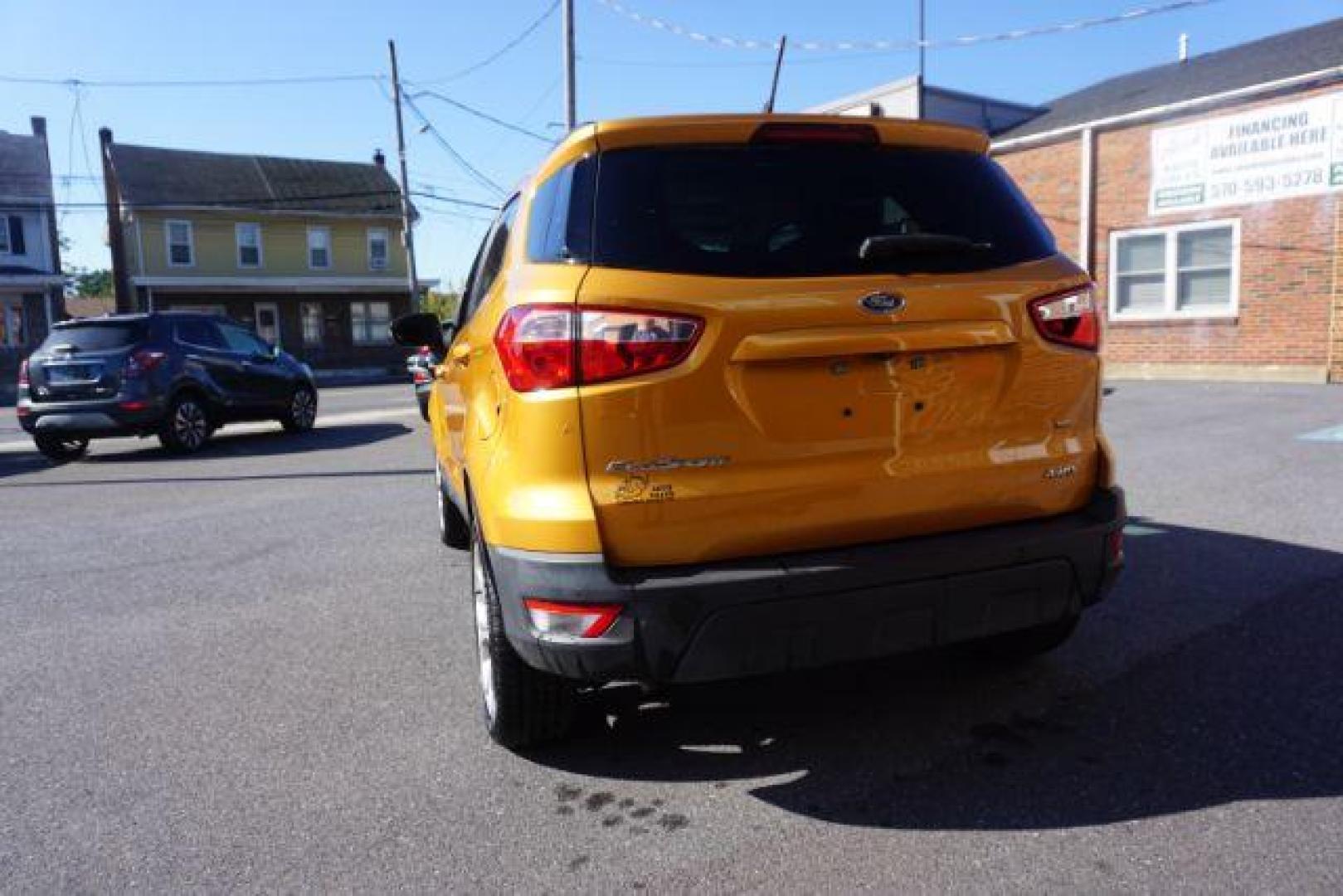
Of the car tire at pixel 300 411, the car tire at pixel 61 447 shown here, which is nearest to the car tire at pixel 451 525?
the car tire at pixel 61 447

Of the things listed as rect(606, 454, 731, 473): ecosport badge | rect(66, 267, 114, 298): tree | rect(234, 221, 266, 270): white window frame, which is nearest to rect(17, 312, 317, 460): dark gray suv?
rect(606, 454, 731, 473): ecosport badge

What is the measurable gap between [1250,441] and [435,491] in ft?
24.1

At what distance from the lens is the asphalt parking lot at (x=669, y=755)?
249 centimetres

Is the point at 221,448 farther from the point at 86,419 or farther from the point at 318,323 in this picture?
the point at 318,323

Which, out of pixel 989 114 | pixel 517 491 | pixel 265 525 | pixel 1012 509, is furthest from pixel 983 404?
pixel 989 114

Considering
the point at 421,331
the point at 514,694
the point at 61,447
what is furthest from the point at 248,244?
the point at 514,694

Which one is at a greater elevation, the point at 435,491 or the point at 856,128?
the point at 856,128

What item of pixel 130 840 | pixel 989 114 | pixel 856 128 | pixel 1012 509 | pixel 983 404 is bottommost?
pixel 130 840

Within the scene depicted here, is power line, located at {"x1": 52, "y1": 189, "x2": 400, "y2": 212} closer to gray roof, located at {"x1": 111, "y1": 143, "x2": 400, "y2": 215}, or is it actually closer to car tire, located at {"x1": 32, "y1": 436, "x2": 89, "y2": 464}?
gray roof, located at {"x1": 111, "y1": 143, "x2": 400, "y2": 215}

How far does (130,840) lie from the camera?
270cm

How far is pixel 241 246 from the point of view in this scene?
3741 centimetres

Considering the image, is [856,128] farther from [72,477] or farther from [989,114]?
[989,114]

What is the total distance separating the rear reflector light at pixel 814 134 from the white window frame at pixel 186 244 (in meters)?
38.6

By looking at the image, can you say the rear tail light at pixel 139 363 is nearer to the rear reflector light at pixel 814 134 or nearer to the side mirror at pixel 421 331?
the side mirror at pixel 421 331
